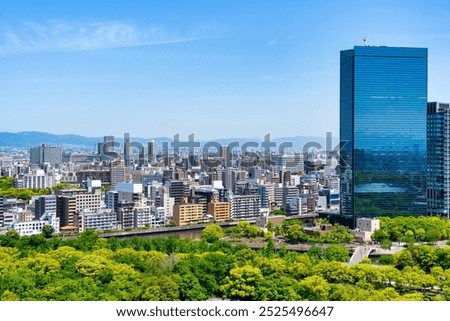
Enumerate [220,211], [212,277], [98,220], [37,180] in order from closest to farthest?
[212,277], [98,220], [220,211], [37,180]

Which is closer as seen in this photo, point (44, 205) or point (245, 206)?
point (44, 205)

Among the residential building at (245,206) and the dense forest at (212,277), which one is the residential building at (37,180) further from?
the dense forest at (212,277)

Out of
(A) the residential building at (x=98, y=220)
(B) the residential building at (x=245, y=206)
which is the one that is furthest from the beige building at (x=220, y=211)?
(A) the residential building at (x=98, y=220)

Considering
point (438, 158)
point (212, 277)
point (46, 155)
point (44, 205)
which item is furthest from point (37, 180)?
point (212, 277)

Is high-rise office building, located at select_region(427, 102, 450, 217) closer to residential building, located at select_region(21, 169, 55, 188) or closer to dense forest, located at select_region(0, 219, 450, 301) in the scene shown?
dense forest, located at select_region(0, 219, 450, 301)

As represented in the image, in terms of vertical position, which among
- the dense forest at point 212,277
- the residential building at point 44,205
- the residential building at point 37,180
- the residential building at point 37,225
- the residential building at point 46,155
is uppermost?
the residential building at point 46,155

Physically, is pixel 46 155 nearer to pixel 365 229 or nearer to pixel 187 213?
pixel 187 213

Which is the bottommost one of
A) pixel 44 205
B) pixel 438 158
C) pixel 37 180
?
pixel 44 205

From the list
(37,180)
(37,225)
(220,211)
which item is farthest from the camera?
(37,180)

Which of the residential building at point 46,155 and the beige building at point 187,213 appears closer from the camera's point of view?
the beige building at point 187,213
